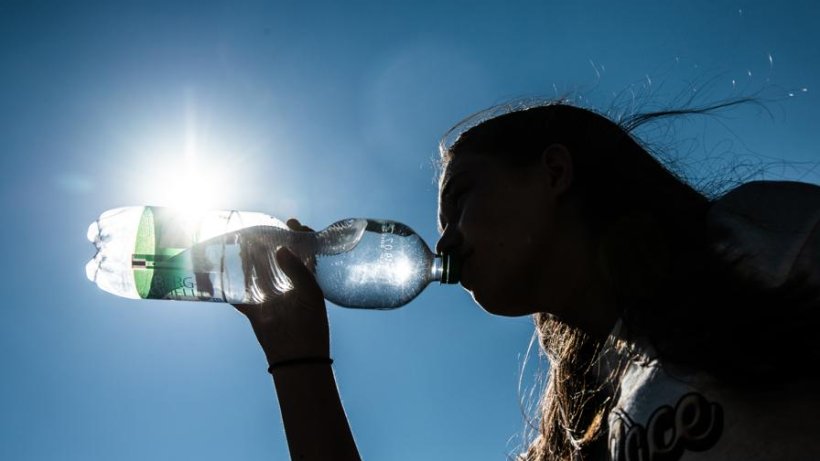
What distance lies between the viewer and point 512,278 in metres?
1.94

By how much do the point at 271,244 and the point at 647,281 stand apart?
1.64m

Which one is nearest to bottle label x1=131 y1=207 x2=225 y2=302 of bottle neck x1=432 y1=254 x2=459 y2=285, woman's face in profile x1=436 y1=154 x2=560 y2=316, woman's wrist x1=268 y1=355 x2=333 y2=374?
woman's wrist x1=268 y1=355 x2=333 y2=374

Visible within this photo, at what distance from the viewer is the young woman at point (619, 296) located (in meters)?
→ 1.31

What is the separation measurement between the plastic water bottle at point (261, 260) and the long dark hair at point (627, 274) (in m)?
0.52

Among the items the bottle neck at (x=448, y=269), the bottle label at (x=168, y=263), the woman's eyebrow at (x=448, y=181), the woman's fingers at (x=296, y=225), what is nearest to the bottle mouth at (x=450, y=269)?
the bottle neck at (x=448, y=269)

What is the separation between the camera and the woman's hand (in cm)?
Answer: 222

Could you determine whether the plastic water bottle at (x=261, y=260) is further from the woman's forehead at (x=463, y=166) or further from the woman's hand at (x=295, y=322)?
the woman's forehead at (x=463, y=166)

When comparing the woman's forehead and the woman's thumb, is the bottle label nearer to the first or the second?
the woman's thumb

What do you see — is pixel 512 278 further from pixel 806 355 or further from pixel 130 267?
pixel 130 267

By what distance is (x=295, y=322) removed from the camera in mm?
2258

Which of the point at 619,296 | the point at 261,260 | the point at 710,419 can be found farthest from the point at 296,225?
the point at 710,419

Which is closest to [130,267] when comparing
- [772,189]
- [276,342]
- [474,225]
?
[276,342]

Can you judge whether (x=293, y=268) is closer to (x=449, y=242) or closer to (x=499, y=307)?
(x=449, y=242)

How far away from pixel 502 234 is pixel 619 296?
0.38 m
